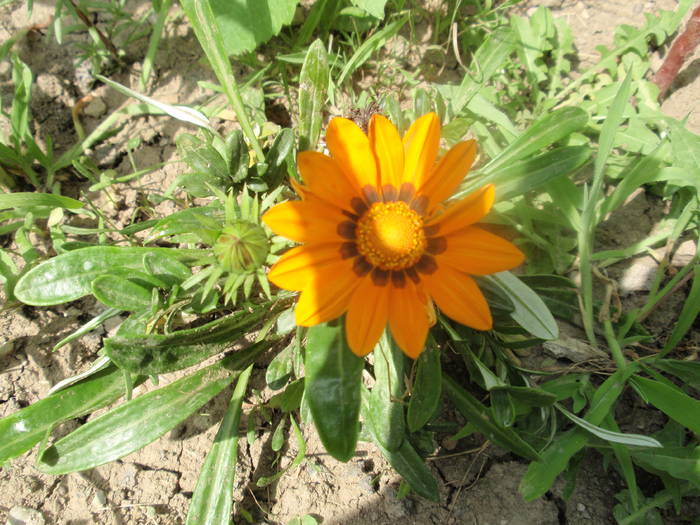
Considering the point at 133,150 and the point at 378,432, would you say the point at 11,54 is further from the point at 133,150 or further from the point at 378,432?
the point at 378,432

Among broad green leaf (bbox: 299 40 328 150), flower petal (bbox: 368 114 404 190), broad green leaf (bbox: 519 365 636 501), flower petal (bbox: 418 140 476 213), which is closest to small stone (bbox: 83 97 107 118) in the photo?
broad green leaf (bbox: 299 40 328 150)

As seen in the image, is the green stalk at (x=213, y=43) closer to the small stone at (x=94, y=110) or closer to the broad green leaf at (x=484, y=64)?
the broad green leaf at (x=484, y=64)

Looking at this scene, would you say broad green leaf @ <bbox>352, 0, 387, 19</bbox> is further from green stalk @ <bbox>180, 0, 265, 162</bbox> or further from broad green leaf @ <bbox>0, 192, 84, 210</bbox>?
broad green leaf @ <bbox>0, 192, 84, 210</bbox>

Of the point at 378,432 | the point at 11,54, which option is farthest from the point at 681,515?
the point at 11,54

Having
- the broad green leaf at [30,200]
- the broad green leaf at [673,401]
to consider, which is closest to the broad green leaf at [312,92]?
the broad green leaf at [30,200]

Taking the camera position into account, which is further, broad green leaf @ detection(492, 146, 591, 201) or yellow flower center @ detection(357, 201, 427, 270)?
broad green leaf @ detection(492, 146, 591, 201)
